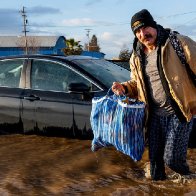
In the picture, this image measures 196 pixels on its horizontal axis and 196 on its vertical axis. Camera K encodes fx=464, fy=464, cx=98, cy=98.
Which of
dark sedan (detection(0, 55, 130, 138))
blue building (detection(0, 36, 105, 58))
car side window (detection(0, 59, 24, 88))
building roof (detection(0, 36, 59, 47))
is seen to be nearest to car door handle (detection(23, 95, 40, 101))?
dark sedan (detection(0, 55, 130, 138))

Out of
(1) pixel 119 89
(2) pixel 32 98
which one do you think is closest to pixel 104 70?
(2) pixel 32 98

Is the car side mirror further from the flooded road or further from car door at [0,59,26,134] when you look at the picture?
car door at [0,59,26,134]

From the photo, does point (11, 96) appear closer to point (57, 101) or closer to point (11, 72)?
point (11, 72)

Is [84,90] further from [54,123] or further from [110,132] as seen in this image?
[110,132]

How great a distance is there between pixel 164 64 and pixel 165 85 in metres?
0.18

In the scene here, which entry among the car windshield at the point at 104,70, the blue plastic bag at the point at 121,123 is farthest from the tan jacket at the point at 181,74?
the car windshield at the point at 104,70

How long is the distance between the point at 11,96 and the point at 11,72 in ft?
1.30

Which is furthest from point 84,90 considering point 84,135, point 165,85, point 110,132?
point 165,85

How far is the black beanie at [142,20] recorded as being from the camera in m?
3.82

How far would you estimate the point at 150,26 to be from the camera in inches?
151

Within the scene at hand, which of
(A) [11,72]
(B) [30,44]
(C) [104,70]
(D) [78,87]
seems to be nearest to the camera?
(D) [78,87]

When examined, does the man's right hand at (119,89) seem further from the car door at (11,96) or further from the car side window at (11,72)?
the car side window at (11,72)

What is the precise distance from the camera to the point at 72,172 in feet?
16.3

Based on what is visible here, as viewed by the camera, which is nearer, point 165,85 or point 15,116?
point 165,85
